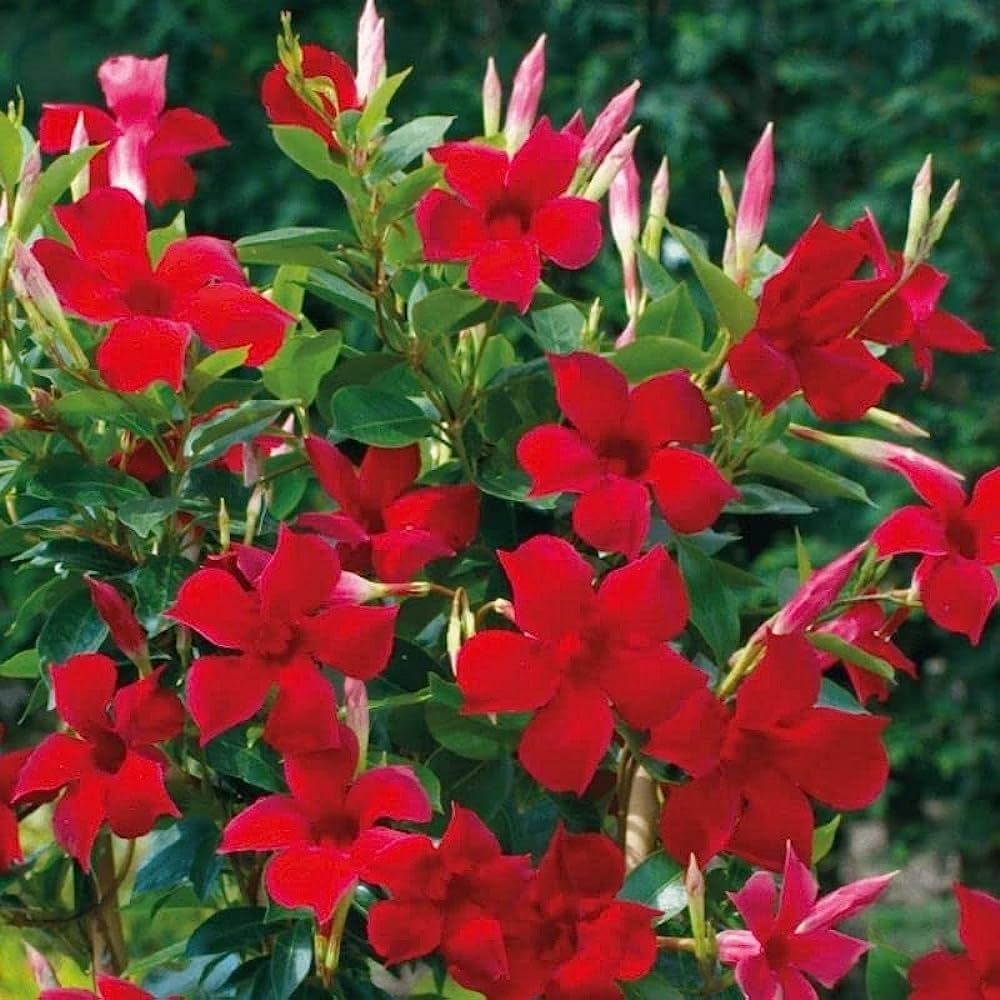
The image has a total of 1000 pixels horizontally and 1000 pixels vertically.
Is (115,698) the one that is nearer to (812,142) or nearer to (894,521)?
(894,521)

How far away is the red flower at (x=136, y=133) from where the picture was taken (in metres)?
1.38

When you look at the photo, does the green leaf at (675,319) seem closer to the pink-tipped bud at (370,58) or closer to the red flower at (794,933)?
the pink-tipped bud at (370,58)

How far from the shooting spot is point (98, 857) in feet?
4.52

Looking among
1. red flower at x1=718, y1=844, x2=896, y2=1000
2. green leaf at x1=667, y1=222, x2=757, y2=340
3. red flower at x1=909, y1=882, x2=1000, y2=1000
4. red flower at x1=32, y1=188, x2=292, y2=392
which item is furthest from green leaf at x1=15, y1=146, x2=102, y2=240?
red flower at x1=909, y1=882, x2=1000, y2=1000

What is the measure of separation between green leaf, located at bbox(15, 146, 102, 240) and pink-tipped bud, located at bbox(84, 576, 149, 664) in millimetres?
237

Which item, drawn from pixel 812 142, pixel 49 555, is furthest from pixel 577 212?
pixel 812 142

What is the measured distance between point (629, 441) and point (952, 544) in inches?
8.8

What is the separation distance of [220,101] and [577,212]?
3204 mm

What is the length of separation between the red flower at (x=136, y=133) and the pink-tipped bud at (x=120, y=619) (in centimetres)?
35

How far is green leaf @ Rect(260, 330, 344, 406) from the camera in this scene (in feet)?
4.18

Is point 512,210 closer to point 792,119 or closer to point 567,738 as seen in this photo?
Answer: point 567,738

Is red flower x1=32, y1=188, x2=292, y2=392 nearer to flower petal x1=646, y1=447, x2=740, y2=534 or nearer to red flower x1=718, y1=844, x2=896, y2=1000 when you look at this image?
flower petal x1=646, y1=447, x2=740, y2=534

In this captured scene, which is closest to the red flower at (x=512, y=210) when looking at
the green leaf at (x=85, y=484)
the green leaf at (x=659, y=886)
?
the green leaf at (x=85, y=484)

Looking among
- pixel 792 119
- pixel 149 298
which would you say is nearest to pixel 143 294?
pixel 149 298
